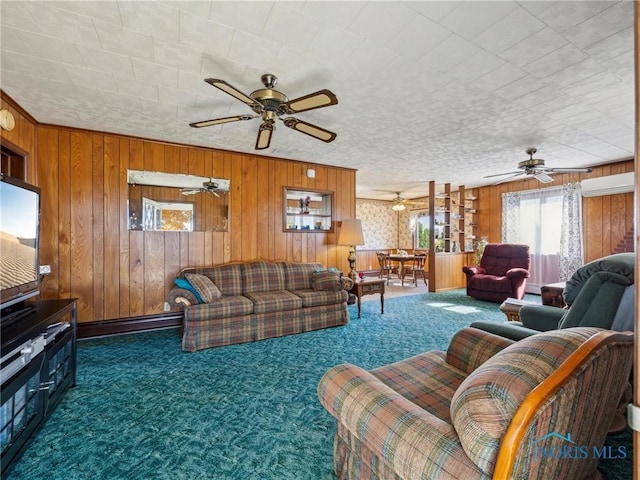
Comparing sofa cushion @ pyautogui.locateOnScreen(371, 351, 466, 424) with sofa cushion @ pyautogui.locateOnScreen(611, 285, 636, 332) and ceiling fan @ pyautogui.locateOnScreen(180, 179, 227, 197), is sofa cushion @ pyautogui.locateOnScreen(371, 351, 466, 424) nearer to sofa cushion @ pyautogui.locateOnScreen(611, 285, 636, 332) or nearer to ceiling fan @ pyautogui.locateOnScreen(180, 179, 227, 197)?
sofa cushion @ pyautogui.locateOnScreen(611, 285, 636, 332)

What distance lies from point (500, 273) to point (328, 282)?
3.79 m

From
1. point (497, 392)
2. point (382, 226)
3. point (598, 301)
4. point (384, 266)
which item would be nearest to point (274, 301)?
point (598, 301)

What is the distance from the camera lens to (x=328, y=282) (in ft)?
13.6

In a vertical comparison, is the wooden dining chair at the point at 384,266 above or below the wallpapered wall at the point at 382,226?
below

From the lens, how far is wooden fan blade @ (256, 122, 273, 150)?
2605 millimetres

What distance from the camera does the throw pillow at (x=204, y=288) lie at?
330 cm

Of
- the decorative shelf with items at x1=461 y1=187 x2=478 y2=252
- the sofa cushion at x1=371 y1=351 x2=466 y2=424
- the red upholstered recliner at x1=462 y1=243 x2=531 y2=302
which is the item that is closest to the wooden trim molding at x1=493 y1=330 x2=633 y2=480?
the sofa cushion at x1=371 y1=351 x2=466 y2=424

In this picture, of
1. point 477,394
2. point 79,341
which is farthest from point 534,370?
point 79,341

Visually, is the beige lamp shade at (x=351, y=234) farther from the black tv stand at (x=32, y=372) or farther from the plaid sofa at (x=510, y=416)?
the plaid sofa at (x=510, y=416)

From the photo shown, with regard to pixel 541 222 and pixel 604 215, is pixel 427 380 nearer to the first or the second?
pixel 604 215

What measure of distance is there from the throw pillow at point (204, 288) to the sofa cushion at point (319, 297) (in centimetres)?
106

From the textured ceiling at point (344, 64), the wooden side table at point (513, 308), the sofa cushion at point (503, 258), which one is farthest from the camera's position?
the sofa cushion at point (503, 258)

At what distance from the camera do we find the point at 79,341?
11.1ft

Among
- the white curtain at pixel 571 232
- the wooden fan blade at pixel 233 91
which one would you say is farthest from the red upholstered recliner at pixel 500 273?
the wooden fan blade at pixel 233 91
